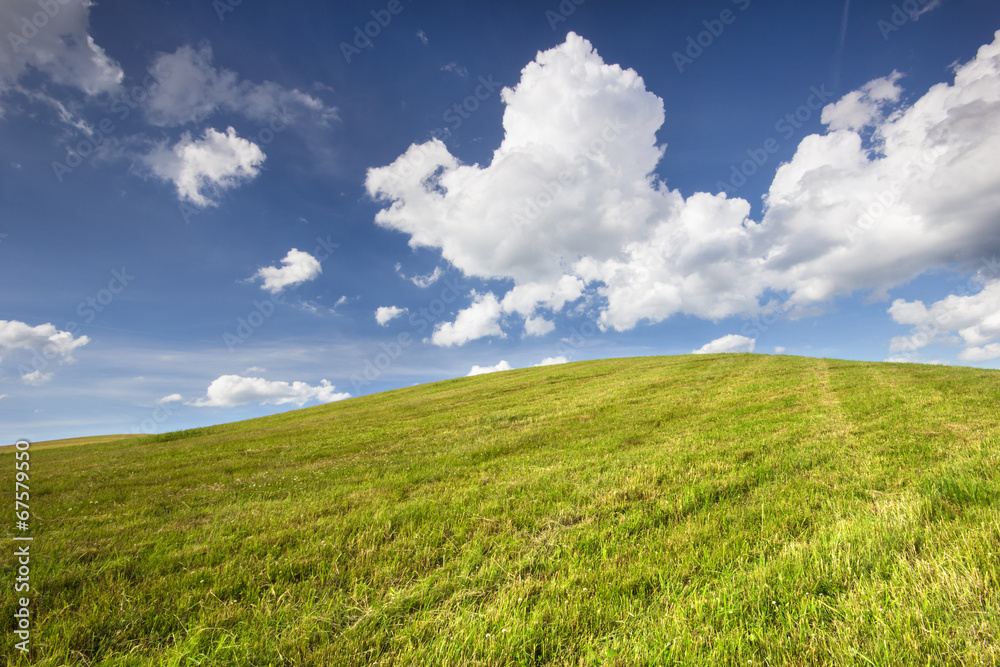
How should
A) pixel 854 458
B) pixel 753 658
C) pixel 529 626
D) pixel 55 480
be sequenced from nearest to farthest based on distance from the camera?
1. pixel 753 658
2. pixel 529 626
3. pixel 854 458
4. pixel 55 480

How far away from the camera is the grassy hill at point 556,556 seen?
13.0 ft

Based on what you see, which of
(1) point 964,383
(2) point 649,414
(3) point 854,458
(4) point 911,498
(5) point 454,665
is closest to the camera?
(5) point 454,665

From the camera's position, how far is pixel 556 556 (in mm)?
5988

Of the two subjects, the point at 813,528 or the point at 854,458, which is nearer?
the point at 813,528

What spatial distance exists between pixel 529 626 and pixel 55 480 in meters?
19.5

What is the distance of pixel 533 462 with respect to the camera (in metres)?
12.1

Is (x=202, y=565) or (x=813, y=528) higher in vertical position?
(x=202, y=565)

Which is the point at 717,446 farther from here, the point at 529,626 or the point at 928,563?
the point at 529,626

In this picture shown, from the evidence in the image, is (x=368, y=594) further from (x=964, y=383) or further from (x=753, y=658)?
(x=964, y=383)

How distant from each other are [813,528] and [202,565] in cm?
1003

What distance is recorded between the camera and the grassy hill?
396cm

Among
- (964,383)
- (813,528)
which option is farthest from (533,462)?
(964,383)

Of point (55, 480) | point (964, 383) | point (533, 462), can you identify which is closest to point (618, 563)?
point (533, 462)

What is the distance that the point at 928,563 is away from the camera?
4328 mm
